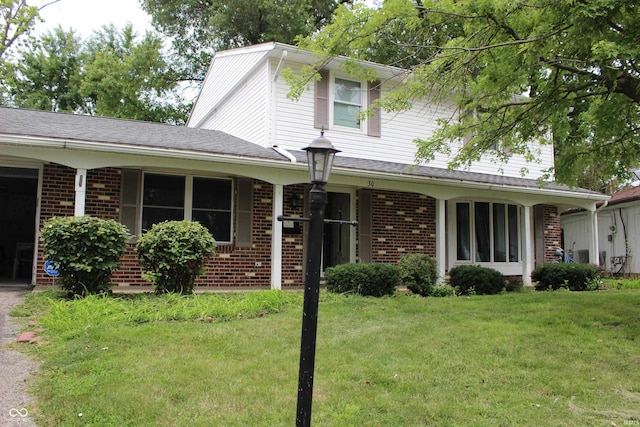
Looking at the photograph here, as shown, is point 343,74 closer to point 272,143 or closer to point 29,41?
point 272,143

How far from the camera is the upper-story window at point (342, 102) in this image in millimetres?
11430

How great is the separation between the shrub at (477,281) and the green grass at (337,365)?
3142 millimetres

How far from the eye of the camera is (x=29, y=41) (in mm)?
23062

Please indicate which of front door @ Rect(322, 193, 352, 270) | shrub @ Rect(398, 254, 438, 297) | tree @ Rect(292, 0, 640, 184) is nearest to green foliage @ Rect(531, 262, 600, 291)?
tree @ Rect(292, 0, 640, 184)

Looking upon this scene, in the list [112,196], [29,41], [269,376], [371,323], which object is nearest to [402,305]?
[371,323]

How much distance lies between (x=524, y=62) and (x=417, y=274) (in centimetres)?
465

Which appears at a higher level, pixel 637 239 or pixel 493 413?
pixel 637 239

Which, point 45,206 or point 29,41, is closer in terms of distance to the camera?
point 45,206

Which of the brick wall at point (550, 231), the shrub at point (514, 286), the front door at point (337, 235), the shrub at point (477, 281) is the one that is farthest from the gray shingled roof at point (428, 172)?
the shrub at point (514, 286)

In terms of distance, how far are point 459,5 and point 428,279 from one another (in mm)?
5281

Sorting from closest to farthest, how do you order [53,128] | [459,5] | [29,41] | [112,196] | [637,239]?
[459,5] < [53,128] < [112,196] < [637,239] < [29,41]

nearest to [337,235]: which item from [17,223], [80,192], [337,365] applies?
[80,192]

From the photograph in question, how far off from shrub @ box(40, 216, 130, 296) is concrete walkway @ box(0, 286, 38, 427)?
1210mm

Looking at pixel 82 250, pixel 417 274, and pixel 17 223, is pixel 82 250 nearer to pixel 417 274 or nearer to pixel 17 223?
pixel 417 274
